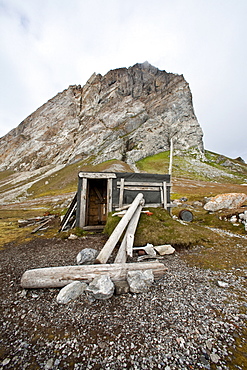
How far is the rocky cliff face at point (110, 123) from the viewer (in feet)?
328

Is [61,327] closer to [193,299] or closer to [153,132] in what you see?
[193,299]

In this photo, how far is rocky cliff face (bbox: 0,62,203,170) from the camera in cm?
10012

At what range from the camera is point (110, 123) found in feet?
365

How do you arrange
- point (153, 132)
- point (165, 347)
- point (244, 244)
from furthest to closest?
point (153, 132), point (244, 244), point (165, 347)

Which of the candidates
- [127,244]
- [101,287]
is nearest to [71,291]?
[101,287]

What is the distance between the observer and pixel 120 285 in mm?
4488

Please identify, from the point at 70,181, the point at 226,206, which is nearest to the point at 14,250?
the point at 226,206

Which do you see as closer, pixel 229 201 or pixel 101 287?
pixel 101 287

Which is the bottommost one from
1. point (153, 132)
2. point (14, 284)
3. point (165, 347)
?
point (14, 284)

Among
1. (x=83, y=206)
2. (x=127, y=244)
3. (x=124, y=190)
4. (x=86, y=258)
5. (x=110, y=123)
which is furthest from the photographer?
(x=110, y=123)

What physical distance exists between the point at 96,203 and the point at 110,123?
106 meters

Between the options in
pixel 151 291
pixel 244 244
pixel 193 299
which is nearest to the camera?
pixel 193 299

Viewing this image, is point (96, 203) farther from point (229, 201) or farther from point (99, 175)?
point (229, 201)

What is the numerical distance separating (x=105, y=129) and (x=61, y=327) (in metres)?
112
